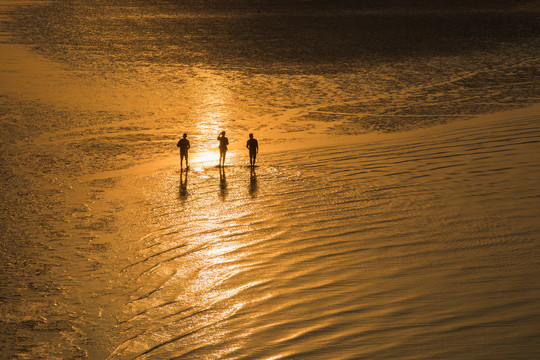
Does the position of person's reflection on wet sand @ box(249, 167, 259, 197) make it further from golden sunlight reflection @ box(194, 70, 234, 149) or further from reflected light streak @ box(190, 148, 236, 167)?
golden sunlight reflection @ box(194, 70, 234, 149)

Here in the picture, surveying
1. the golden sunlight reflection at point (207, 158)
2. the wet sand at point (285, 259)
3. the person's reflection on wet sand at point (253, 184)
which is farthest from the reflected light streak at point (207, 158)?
the person's reflection on wet sand at point (253, 184)

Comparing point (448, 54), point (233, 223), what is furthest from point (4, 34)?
point (233, 223)

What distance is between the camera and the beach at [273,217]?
20.8ft

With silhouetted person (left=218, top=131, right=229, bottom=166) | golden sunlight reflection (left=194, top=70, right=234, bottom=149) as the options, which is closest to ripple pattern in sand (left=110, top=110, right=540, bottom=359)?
silhouetted person (left=218, top=131, right=229, bottom=166)

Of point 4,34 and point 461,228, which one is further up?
point 4,34

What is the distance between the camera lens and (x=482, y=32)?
3338cm

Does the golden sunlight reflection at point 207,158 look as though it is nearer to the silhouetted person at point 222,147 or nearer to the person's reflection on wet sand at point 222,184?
the silhouetted person at point 222,147

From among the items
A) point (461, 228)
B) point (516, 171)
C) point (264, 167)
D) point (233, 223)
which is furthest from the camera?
point (264, 167)

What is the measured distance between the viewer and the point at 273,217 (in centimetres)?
994

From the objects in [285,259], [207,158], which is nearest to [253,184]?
[207,158]

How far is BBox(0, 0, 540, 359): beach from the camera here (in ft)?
20.8

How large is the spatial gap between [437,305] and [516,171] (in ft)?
18.2

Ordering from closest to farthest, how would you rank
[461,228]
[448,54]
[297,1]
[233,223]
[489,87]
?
[461,228]
[233,223]
[489,87]
[448,54]
[297,1]

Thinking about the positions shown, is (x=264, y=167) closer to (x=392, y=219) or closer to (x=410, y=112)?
(x=392, y=219)
